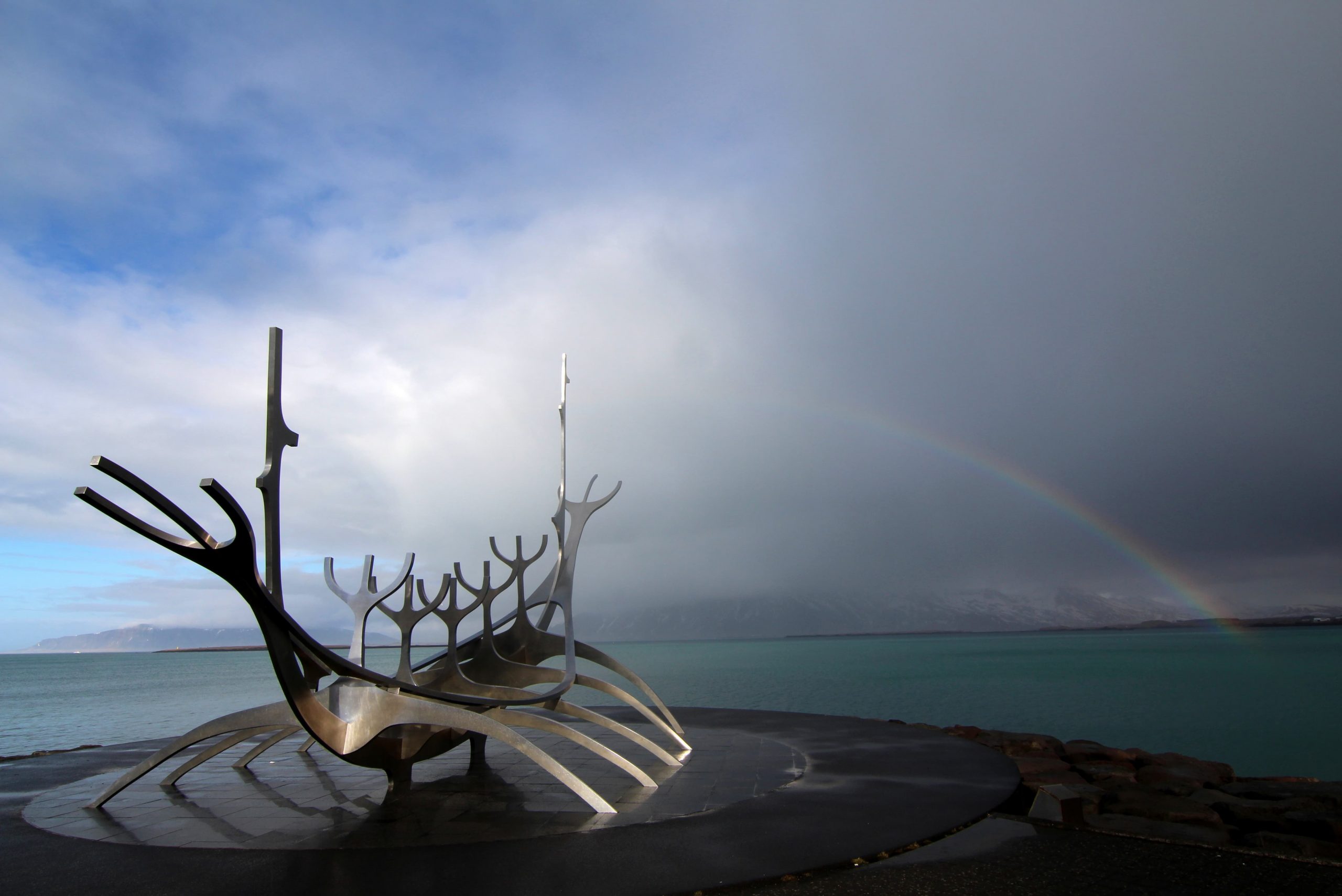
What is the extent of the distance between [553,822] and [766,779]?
12.6 feet

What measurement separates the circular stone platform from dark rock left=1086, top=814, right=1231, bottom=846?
3.94ft

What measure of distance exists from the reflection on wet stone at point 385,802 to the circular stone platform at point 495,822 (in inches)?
1.7

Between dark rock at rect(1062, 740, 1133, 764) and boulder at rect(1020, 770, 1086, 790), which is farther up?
boulder at rect(1020, 770, 1086, 790)

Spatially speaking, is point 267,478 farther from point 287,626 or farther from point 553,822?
point 553,822

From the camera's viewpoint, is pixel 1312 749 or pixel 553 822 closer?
pixel 553 822

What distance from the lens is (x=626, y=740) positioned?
17766 millimetres

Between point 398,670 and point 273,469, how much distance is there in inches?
140

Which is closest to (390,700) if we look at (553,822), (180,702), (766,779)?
(553,822)

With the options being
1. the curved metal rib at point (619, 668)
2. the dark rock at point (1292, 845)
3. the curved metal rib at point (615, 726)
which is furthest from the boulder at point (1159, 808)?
the curved metal rib at point (619, 668)

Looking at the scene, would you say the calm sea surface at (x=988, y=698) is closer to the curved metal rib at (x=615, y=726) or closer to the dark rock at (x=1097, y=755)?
the dark rock at (x=1097, y=755)

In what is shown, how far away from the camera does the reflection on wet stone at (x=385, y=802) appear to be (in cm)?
934

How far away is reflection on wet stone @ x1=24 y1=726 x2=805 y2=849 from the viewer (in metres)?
9.34

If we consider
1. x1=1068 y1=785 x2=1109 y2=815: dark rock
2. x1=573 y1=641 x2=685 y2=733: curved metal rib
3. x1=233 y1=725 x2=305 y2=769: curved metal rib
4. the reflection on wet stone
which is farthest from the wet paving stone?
x1=1068 y1=785 x2=1109 y2=815: dark rock

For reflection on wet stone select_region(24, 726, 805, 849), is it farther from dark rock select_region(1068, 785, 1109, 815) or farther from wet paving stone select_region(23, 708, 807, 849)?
dark rock select_region(1068, 785, 1109, 815)
